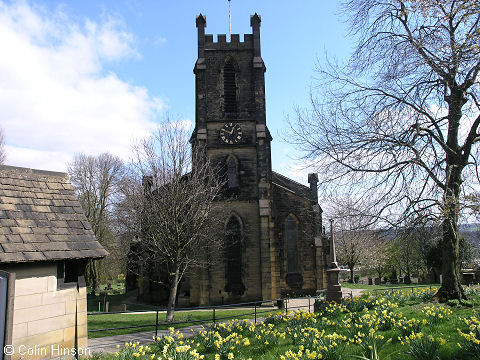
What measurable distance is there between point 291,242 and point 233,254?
4519mm

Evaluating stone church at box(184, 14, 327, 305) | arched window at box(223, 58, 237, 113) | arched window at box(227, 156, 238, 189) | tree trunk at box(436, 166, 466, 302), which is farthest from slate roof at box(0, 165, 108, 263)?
arched window at box(223, 58, 237, 113)

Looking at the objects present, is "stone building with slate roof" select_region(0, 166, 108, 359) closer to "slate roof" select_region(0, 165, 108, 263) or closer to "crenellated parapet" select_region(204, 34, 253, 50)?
"slate roof" select_region(0, 165, 108, 263)

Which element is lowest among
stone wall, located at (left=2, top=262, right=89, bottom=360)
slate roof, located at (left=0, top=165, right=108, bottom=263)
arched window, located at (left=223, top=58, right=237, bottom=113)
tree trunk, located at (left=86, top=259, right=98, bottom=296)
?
tree trunk, located at (left=86, top=259, right=98, bottom=296)

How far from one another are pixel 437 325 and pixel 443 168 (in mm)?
4189

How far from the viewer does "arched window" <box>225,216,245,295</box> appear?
2318 cm

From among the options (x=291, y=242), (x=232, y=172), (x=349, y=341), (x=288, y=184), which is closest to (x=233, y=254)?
(x=291, y=242)

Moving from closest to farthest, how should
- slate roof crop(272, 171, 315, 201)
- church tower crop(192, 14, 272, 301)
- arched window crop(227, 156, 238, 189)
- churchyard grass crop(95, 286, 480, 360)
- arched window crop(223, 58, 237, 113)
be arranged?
1. churchyard grass crop(95, 286, 480, 360)
2. church tower crop(192, 14, 272, 301)
3. arched window crop(227, 156, 238, 189)
4. arched window crop(223, 58, 237, 113)
5. slate roof crop(272, 171, 315, 201)

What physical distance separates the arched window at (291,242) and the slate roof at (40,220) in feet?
59.9

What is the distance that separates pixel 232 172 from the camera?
24.2 metres

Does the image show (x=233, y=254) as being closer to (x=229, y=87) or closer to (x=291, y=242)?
(x=291, y=242)

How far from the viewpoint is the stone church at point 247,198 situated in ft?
75.2

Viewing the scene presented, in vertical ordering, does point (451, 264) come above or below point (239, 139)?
below

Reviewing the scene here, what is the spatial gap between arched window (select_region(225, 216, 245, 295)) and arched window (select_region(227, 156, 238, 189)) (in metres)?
2.11

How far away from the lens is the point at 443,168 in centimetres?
1013
